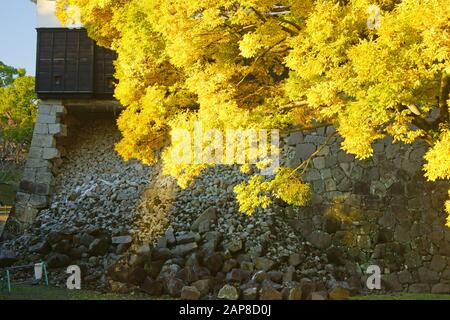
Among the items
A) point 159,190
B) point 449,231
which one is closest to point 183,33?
point 159,190

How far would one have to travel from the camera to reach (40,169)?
16.0 metres

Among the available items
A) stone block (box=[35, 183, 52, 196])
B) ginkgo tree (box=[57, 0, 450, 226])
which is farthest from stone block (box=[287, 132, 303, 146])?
stone block (box=[35, 183, 52, 196])

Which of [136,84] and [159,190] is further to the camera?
[159,190]

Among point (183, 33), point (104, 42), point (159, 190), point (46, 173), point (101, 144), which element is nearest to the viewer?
point (183, 33)

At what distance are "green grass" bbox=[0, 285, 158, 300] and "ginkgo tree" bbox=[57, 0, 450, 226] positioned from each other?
119 inches

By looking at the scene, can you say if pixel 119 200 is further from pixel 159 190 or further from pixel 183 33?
pixel 183 33

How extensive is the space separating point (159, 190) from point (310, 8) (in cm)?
781

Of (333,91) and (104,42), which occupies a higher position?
(104,42)

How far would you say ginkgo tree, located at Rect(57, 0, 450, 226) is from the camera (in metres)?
6.74

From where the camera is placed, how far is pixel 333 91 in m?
7.24

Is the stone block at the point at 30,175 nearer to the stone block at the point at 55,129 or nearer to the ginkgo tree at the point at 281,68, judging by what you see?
the stone block at the point at 55,129

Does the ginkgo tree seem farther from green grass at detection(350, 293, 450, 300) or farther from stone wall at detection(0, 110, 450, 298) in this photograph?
green grass at detection(350, 293, 450, 300)

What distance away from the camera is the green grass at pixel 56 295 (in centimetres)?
1095
